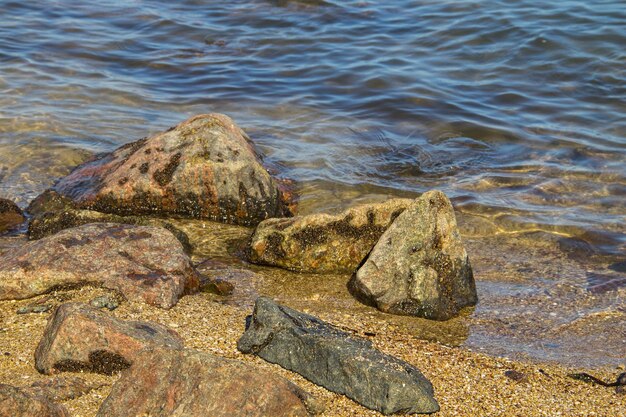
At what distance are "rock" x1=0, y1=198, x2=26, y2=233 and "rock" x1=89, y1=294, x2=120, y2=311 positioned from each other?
226 cm

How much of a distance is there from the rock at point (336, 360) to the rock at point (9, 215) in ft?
10.7

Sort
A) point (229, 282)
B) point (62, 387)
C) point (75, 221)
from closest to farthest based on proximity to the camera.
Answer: point (62, 387), point (229, 282), point (75, 221)

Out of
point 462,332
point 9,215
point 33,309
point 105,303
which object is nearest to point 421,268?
point 462,332

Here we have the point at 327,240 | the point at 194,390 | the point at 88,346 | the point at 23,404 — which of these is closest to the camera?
the point at 23,404

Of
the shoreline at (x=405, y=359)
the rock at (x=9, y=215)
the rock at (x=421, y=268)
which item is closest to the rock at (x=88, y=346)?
the shoreline at (x=405, y=359)

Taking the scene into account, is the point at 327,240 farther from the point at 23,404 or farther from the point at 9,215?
the point at 23,404

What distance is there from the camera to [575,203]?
28.1 ft

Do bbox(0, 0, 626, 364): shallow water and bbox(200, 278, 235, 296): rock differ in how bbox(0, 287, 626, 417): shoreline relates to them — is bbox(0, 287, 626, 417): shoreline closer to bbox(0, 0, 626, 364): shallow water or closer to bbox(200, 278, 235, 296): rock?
bbox(200, 278, 235, 296): rock

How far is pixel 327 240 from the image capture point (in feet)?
21.8

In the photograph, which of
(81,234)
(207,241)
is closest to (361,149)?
(207,241)

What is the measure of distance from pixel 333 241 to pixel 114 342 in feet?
8.29

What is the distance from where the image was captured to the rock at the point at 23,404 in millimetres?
3670

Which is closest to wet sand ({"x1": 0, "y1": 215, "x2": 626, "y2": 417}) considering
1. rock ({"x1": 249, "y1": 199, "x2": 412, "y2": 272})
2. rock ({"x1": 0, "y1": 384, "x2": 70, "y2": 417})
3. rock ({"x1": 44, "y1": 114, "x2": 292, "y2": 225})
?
rock ({"x1": 249, "y1": 199, "x2": 412, "y2": 272})

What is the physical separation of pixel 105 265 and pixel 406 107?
6.79 meters
